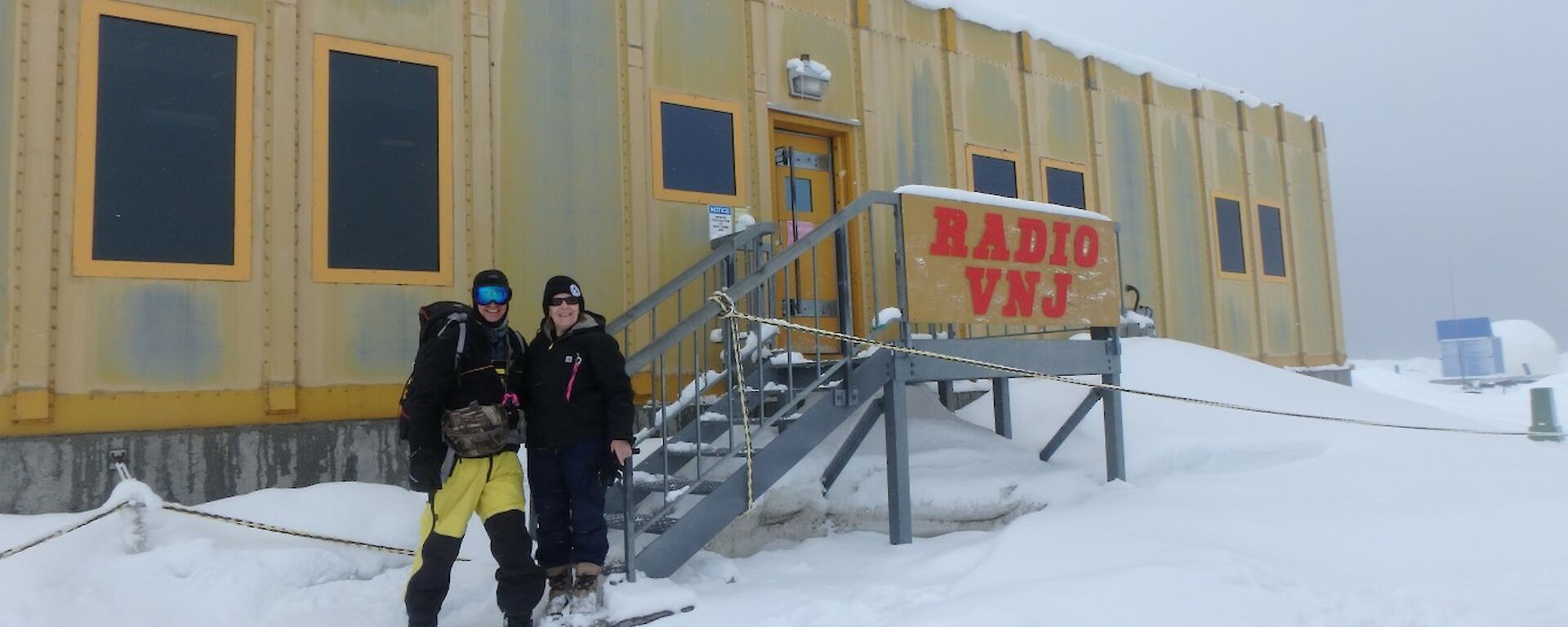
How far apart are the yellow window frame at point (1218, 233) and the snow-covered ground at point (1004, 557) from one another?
5095 mm

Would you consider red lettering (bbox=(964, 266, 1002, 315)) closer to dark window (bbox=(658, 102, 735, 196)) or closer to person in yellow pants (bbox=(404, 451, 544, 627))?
dark window (bbox=(658, 102, 735, 196))

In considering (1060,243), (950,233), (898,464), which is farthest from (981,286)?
(898,464)

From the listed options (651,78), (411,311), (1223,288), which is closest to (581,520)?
(411,311)

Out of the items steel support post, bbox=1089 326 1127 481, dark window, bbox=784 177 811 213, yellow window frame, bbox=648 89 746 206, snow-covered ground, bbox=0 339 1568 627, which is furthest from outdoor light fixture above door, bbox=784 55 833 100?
steel support post, bbox=1089 326 1127 481

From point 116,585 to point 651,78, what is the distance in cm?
488

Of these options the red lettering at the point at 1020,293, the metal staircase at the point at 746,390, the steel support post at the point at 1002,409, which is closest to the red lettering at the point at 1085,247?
the red lettering at the point at 1020,293

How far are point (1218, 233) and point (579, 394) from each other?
34.7 ft

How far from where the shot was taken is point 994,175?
32.2 ft

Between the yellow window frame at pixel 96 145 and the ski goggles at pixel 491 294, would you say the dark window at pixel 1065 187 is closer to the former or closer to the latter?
the ski goggles at pixel 491 294

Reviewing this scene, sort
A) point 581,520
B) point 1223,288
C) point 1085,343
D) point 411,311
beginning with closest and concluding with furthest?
point 581,520 < point 411,311 < point 1085,343 < point 1223,288

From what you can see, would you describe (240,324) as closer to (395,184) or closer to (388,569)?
(395,184)

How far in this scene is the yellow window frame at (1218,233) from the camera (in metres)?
12.0

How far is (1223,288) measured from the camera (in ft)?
39.7

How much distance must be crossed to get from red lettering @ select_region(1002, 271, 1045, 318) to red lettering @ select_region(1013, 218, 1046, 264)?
10 centimetres
